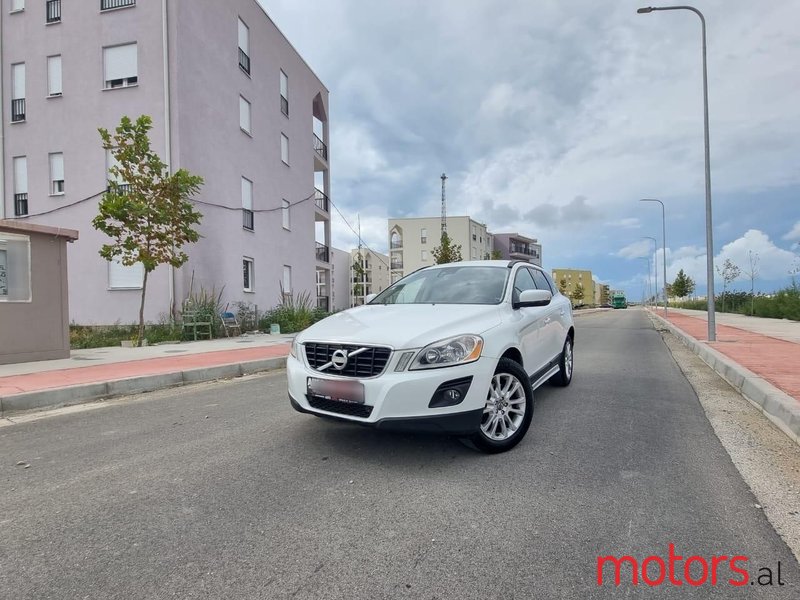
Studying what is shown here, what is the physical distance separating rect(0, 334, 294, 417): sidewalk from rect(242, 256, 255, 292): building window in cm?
706

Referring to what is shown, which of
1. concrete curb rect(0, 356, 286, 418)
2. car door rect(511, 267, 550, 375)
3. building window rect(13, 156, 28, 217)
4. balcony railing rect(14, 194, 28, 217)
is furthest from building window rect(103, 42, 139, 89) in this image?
car door rect(511, 267, 550, 375)

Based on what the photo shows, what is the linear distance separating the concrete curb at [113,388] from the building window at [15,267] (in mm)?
3630

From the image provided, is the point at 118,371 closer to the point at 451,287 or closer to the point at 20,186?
the point at 451,287

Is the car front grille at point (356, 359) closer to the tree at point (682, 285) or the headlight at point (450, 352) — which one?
the headlight at point (450, 352)

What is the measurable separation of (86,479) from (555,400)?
15.2 ft

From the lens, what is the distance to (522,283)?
514 cm

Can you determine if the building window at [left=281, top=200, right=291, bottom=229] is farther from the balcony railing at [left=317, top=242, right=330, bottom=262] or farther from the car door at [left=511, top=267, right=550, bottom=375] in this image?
the car door at [left=511, top=267, right=550, bottom=375]

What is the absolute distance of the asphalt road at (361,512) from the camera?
209 cm

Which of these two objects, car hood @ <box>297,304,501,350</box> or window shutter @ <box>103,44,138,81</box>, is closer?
car hood @ <box>297,304,501,350</box>

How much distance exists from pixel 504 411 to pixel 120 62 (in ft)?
57.2

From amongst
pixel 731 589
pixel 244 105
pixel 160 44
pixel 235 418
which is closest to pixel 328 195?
pixel 244 105

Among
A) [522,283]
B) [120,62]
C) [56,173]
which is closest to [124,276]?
[56,173]

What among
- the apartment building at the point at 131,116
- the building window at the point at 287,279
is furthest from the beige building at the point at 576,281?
the apartment building at the point at 131,116

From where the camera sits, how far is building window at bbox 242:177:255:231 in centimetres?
1816
